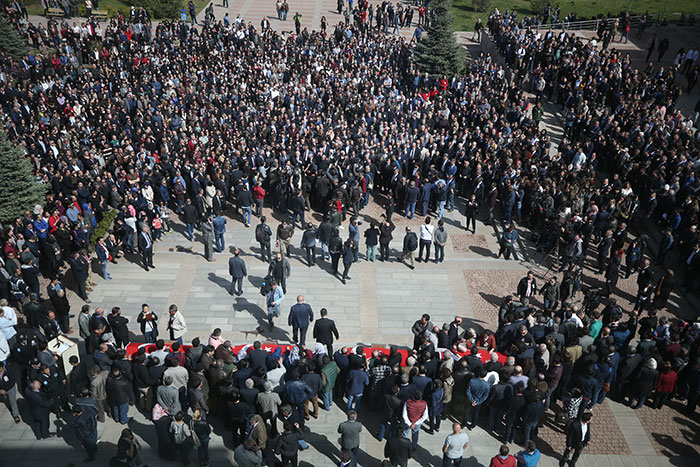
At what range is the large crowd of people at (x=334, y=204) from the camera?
10789mm

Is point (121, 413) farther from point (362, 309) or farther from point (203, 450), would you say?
point (362, 309)

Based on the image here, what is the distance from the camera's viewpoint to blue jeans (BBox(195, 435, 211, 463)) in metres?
10.2

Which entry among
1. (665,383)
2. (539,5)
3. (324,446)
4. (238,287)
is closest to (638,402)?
(665,383)

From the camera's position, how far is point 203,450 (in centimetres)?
1028

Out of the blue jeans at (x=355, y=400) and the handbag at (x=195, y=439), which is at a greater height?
the handbag at (x=195, y=439)

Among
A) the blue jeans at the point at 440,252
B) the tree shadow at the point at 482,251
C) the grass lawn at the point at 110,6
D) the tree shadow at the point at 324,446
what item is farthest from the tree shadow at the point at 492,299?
the grass lawn at the point at 110,6

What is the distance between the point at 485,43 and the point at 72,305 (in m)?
32.0

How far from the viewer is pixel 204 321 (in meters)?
14.9

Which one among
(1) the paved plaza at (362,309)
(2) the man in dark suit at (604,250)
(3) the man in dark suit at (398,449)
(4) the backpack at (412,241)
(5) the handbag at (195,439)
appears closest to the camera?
(3) the man in dark suit at (398,449)

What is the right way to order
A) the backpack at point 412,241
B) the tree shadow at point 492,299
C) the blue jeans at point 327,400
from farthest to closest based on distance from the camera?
the backpack at point 412,241, the tree shadow at point 492,299, the blue jeans at point 327,400

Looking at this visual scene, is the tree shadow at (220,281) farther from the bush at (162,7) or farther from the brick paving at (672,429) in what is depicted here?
the bush at (162,7)

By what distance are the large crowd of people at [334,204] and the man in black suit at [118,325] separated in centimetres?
4

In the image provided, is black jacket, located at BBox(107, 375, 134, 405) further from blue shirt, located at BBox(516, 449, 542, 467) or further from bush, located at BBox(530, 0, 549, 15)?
bush, located at BBox(530, 0, 549, 15)

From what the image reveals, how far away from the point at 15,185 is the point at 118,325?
7.78 meters
